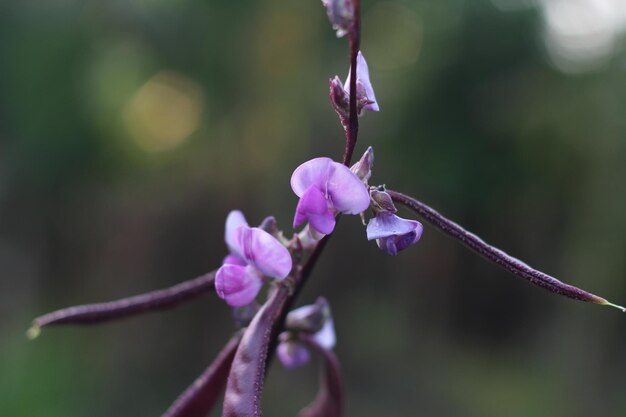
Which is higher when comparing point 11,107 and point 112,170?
point 11,107

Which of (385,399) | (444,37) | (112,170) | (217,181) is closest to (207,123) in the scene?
(217,181)

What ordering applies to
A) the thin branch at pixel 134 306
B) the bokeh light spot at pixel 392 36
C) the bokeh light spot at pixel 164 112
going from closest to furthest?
the thin branch at pixel 134 306, the bokeh light spot at pixel 164 112, the bokeh light spot at pixel 392 36

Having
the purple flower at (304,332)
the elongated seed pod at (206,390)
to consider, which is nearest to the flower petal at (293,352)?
the purple flower at (304,332)

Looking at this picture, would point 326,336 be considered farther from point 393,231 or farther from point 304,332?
point 393,231

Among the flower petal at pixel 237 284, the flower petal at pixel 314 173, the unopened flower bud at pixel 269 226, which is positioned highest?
the flower petal at pixel 314 173

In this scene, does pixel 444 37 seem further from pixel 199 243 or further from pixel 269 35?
pixel 199 243

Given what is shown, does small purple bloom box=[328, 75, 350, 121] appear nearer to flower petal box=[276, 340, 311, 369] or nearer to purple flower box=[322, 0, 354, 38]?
purple flower box=[322, 0, 354, 38]

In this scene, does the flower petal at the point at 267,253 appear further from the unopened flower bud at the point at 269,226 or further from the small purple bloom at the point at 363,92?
the small purple bloom at the point at 363,92
